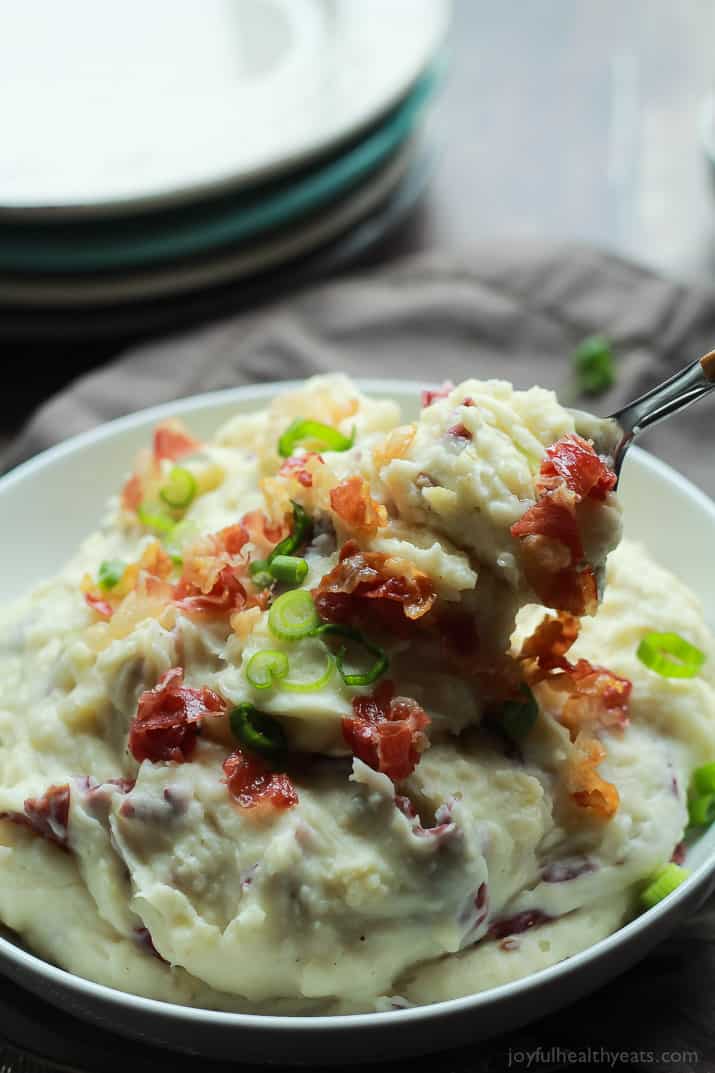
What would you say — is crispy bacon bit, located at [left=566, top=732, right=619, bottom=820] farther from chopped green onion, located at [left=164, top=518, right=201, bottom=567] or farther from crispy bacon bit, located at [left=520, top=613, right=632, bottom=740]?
chopped green onion, located at [left=164, top=518, right=201, bottom=567]

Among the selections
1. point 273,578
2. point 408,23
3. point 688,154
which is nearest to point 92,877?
point 273,578

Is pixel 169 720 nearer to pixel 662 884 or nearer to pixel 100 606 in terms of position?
pixel 100 606

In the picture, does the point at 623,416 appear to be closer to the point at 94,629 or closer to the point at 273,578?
the point at 273,578

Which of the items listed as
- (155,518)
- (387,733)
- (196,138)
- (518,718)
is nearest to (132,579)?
(155,518)

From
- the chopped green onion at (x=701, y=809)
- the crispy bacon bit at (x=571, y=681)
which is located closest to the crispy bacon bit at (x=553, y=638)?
the crispy bacon bit at (x=571, y=681)

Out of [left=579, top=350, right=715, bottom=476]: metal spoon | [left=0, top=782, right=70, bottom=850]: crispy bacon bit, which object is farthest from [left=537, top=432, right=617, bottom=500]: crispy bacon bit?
[left=0, top=782, right=70, bottom=850]: crispy bacon bit
